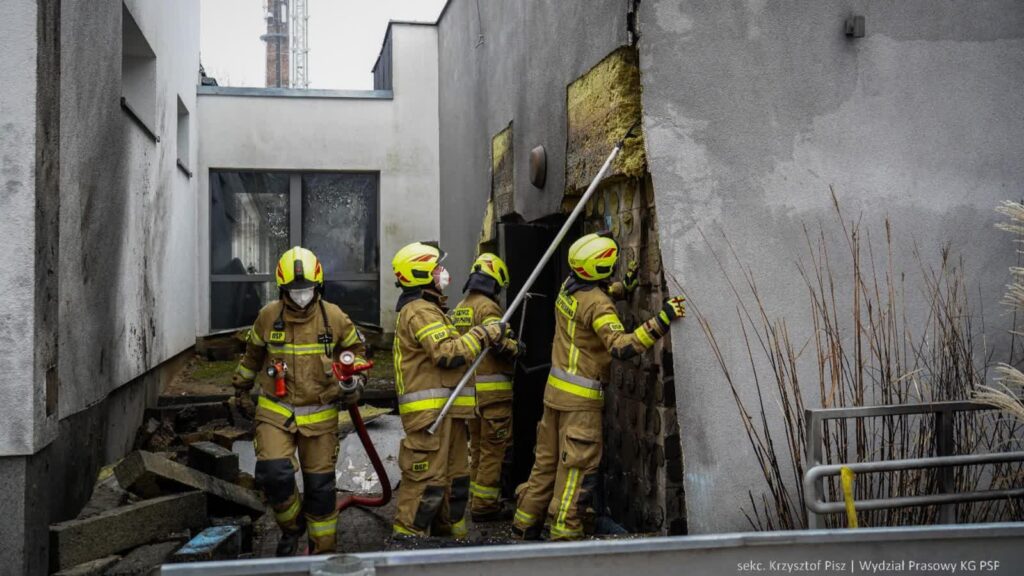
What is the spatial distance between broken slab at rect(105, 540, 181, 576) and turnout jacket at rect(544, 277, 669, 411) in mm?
2228

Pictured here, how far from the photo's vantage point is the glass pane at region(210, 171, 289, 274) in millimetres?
12469

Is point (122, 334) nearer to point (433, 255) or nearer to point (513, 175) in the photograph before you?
point (433, 255)

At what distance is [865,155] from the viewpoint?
15.0 ft

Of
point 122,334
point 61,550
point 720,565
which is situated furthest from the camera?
point 122,334

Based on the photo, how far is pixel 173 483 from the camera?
5434mm

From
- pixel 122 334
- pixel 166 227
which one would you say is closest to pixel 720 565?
pixel 122 334

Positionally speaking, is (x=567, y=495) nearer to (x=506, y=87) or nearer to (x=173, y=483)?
(x=173, y=483)

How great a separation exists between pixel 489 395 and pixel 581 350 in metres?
1.28

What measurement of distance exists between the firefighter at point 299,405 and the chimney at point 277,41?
3241cm

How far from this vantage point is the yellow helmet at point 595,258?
4969 mm

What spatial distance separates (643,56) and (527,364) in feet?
9.08

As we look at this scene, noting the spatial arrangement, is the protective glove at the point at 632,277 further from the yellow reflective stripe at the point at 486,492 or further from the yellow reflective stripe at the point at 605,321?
the yellow reflective stripe at the point at 486,492

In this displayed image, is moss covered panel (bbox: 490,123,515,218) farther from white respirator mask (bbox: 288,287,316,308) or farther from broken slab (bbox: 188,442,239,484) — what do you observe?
broken slab (bbox: 188,442,239,484)

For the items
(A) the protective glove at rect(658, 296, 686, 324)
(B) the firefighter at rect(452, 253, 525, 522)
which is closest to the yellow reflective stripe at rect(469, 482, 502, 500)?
(B) the firefighter at rect(452, 253, 525, 522)
